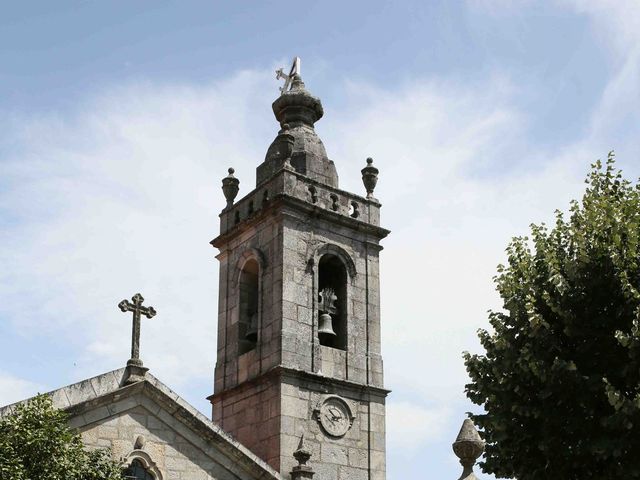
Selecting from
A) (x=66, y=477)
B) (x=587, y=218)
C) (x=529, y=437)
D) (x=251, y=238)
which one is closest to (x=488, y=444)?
(x=529, y=437)

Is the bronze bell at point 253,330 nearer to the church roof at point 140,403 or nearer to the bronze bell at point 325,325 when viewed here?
the bronze bell at point 325,325

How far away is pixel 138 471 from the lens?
68.2ft

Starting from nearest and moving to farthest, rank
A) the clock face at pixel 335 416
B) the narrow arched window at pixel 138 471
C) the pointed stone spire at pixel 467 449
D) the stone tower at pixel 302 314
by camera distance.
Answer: the pointed stone spire at pixel 467 449 < the narrow arched window at pixel 138 471 < the stone tower at pixel 302 314 < the clock face at pixel 335 416

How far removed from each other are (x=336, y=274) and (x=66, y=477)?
10.3 metres

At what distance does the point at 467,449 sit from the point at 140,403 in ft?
27.1

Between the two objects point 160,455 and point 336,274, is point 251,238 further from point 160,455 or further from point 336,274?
point 160,455

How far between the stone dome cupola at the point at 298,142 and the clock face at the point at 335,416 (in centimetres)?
549

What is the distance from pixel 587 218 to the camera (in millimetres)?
16922

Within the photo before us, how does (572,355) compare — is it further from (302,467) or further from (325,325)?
(325,325)

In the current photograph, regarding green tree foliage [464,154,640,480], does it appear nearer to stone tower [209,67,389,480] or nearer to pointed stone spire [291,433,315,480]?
pointed stone spire [291,433,315,480]

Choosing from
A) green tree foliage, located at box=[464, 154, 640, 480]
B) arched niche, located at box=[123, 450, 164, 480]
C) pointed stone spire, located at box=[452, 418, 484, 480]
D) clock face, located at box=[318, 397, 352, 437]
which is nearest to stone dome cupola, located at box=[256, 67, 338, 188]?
clock face, located at box=[318, 397, 352, 437]

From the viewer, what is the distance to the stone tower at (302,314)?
23844 millimetres

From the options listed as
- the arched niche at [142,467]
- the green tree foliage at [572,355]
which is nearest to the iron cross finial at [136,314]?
the arched niche at [142,467]

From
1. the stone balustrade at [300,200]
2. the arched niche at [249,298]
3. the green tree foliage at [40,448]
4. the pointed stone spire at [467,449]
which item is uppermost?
the stone balustrade at [300,200]
